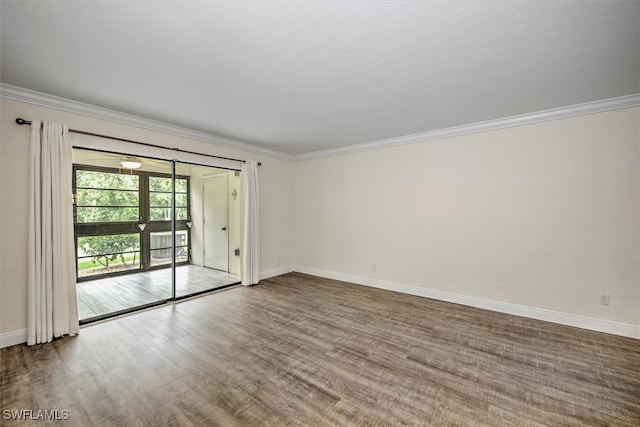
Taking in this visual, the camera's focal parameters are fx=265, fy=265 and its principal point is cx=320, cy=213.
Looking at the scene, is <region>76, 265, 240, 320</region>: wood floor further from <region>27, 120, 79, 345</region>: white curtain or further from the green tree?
<region>27, 120, 79, 345</region>: white curtain

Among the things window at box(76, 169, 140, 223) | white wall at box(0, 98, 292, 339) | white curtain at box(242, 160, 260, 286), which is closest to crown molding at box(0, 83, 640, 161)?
white wall at box(0, 98, 292, 339)

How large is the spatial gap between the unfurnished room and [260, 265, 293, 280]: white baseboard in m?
0.24

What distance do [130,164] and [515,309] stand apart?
5945 millimetres

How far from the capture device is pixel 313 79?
8.11ft

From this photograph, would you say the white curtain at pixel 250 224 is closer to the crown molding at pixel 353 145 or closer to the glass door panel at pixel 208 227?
the glass door panel at pixel 208 227

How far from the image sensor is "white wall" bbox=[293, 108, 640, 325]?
9.83ft

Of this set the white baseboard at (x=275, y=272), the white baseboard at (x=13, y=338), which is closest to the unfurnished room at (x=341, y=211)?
the white baseboard at (x=13, y=338)

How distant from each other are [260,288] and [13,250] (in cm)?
304

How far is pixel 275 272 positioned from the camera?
558cm

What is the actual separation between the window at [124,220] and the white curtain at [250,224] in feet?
3.67

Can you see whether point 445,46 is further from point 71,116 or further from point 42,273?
point 42,273

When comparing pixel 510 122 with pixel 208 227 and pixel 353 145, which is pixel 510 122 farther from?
pixel 208 227

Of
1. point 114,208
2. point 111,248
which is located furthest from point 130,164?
point 111,248

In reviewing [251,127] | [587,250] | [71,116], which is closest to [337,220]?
[251,127]
